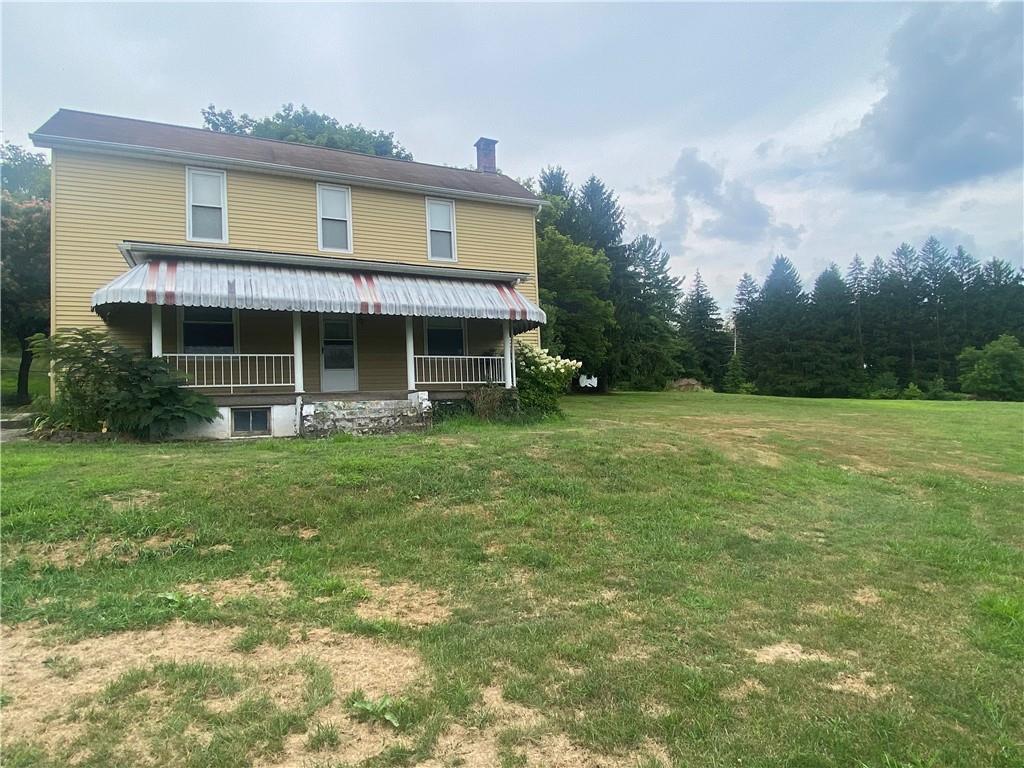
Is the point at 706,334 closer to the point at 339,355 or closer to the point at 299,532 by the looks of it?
the point at 339,355

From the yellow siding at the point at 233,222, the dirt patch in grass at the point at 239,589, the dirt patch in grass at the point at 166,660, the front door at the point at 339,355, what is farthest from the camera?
the front door at the point at 339,355

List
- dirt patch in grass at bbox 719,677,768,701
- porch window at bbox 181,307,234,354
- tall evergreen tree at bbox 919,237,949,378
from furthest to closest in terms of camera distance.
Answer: tall evergreen tree at bbox 919,237,949,378
porch window at bbox 181,307,234,354
dirt patch in grass at bbox 719,677,768,701

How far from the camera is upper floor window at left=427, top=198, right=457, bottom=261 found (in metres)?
15.2

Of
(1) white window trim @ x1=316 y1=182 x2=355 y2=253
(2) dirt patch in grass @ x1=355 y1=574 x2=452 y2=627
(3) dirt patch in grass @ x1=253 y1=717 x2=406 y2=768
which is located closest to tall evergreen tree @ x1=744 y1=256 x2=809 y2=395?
(1) white window trim @ x1=316 y1=182 x2=355 y2=253

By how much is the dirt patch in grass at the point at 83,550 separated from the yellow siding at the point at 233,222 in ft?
30.6

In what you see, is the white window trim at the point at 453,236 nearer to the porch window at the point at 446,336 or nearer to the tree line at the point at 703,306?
the porch window at the point at 446,336

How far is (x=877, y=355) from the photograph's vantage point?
49.7m

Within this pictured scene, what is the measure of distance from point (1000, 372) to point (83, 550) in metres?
50.8

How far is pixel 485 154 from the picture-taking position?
61.3 feet

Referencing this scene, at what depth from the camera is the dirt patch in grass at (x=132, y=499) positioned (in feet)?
16.6

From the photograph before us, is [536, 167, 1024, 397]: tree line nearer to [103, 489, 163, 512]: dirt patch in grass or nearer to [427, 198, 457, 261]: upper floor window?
[427, 198, 457, 261]: upper floor window

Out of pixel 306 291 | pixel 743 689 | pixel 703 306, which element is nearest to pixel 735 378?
pixel 703 306

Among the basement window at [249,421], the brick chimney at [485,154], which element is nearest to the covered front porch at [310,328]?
the basement window at [249,421]

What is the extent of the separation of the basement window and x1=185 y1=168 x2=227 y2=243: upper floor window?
15.1 ft
